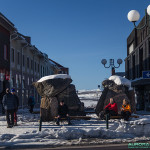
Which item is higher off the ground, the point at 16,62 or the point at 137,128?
the point at 16,62

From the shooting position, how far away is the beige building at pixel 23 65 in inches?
1270

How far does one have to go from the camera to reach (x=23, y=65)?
37.2 metres

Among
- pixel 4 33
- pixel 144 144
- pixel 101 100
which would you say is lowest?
pixel 144 144

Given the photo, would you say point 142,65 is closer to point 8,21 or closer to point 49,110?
point 8,21

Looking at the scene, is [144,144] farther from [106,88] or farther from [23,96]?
[23,96]

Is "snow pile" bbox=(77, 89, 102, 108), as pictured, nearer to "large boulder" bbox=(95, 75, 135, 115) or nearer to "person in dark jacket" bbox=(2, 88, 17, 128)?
"large boulder" bbox=(95, 75, 135, 115)

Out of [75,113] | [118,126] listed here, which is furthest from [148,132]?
[75,113]

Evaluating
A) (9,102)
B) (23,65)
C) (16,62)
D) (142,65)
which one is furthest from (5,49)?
(9,102)

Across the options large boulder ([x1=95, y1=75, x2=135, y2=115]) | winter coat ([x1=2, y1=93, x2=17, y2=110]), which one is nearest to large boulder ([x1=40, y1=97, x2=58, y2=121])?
winter coat ([x1=2, y1=93, x2=17, y2=110])

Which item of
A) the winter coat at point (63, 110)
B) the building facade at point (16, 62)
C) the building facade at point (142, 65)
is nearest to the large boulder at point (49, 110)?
the winter coat at point (63, 110)

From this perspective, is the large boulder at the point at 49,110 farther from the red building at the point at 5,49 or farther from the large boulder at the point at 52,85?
the red building at the point at 5,49

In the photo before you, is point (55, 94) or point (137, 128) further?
point (55, 94)

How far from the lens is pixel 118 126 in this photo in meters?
11.0

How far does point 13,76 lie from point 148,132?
76.5 ft
